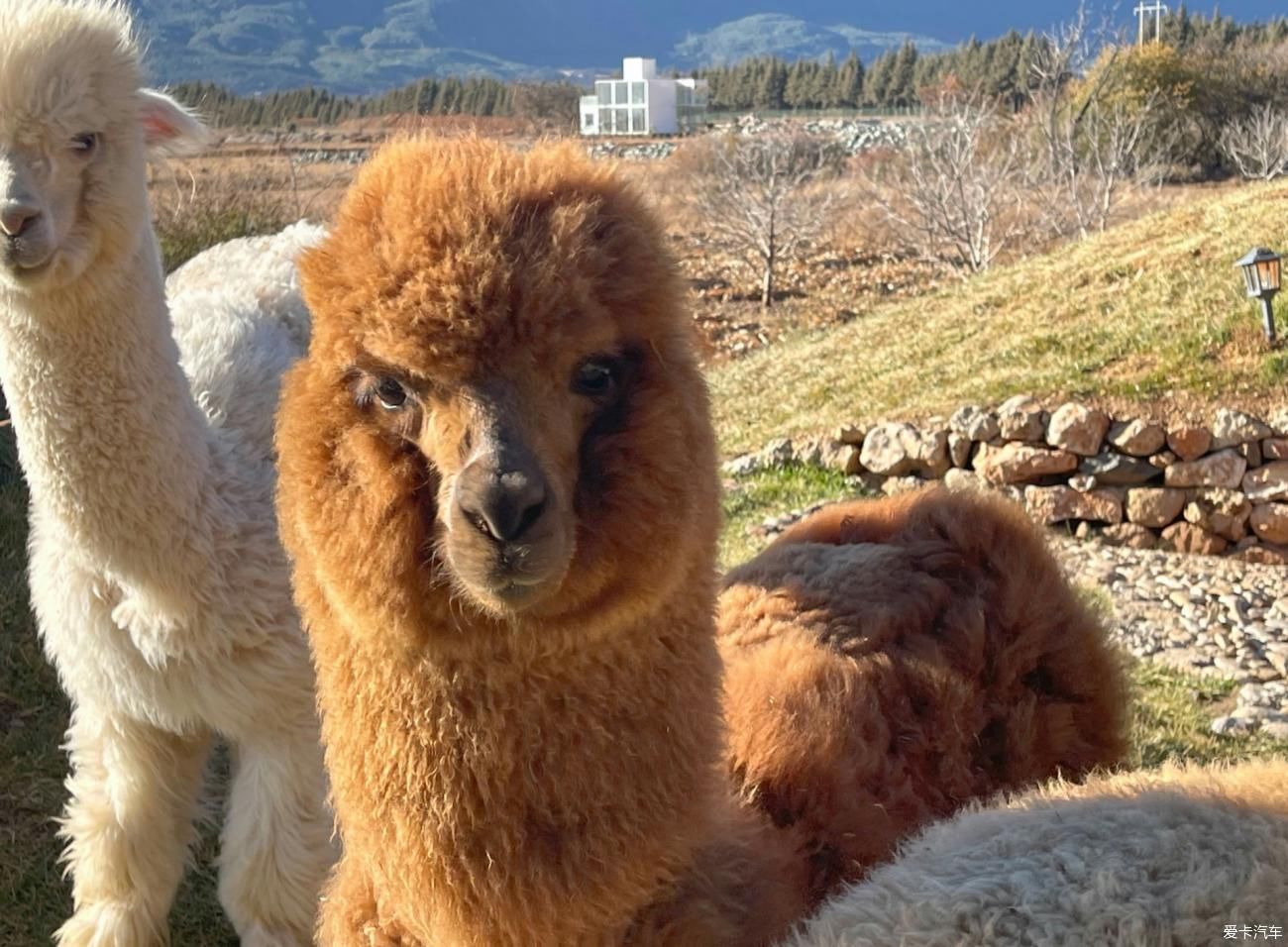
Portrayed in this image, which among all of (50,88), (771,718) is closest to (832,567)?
(771,718)

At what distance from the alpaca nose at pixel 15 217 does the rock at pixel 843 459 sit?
7.82 meters

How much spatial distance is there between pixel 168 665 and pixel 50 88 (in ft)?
5.25

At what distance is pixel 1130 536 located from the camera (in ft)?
29.3

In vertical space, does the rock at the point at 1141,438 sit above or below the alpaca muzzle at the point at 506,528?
below

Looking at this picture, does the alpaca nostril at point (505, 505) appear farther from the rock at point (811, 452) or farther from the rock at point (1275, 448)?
the rock at point (811, 452)

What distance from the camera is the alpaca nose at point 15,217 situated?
10.9 ft

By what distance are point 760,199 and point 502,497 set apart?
93.9 ft

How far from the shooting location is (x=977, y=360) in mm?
11930

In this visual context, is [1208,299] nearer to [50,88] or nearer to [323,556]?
[50,88]

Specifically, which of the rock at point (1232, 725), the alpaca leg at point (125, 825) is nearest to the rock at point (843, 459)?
the rock at point (1232, 725)

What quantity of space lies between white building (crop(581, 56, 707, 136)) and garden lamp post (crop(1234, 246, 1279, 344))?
144 feet

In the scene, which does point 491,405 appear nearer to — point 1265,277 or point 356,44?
point 1265,277

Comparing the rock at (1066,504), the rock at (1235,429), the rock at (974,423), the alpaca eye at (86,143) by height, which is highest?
the alpaca eye at (86,143)

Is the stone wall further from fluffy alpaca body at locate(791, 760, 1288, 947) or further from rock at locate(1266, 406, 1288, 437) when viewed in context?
fluffy alpaca body at locate(791, 760, 1288, 947)
